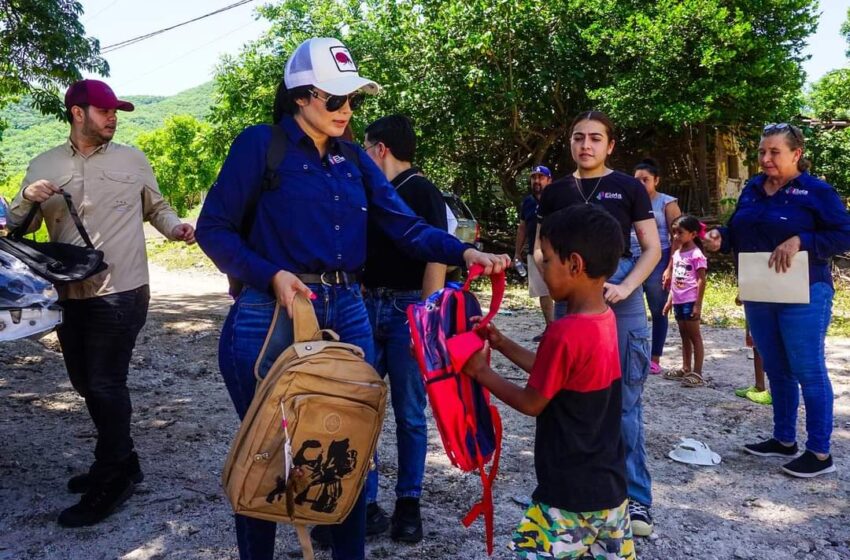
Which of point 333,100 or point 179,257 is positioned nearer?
point 333,100

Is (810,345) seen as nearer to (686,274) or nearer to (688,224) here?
(686,274)

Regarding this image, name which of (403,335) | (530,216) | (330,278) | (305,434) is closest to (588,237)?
(330,278)

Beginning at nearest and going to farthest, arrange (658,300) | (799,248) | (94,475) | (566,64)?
(94,475)
(799,248)
(658,300)
(566,64)

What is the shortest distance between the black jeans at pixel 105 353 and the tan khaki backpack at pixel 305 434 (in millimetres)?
1520

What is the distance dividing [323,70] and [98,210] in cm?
179

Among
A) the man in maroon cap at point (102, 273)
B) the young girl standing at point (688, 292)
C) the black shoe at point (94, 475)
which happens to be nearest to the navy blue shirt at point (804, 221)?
the young girl standing at point (688, 292)

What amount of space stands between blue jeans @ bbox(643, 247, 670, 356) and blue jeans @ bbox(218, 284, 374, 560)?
461cm

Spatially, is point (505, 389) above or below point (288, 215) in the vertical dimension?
below

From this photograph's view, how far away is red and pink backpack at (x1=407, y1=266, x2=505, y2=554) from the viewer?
2.42 metres

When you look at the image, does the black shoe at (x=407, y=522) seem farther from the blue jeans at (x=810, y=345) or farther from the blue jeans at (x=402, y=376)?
the blue jeans at (x=810, y=345)

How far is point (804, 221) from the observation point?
4.19m

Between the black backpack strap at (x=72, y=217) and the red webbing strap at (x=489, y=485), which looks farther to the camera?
the black backpack strap at (x=72, y=217)

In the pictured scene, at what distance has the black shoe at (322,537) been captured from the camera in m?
3.37

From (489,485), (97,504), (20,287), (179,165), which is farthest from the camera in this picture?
(179,165)
